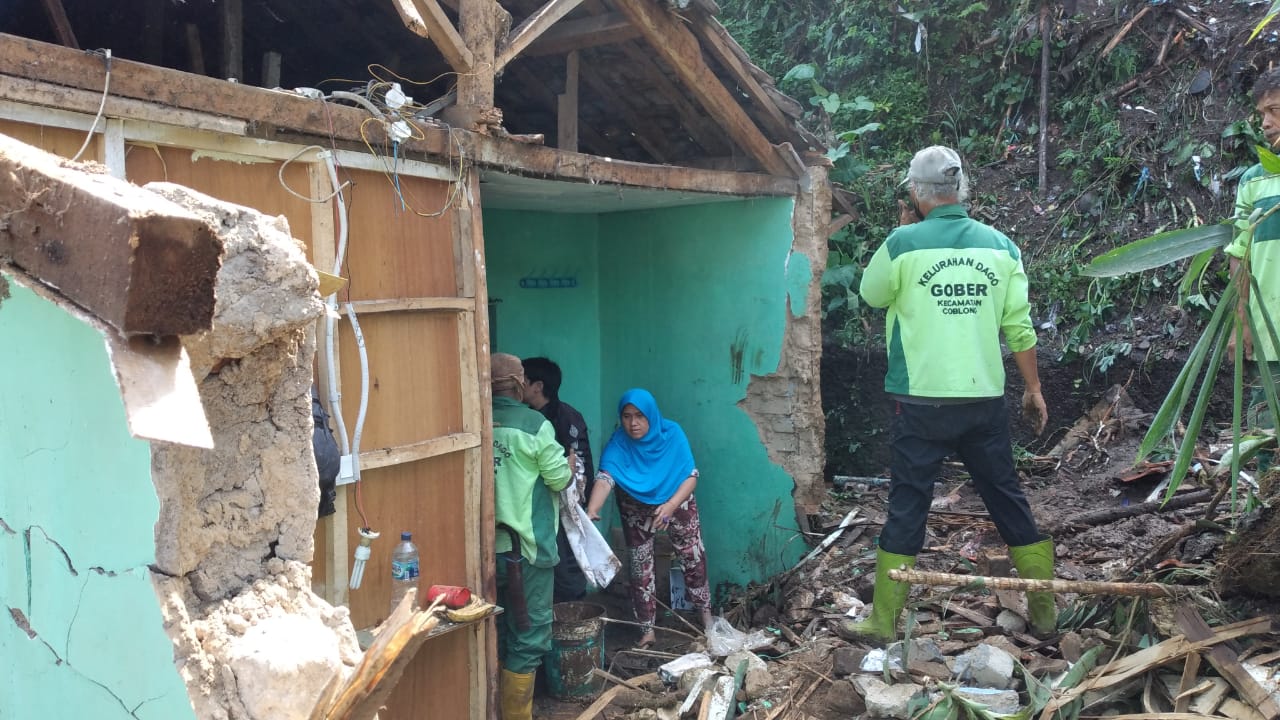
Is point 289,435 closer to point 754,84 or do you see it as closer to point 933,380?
point 933,380

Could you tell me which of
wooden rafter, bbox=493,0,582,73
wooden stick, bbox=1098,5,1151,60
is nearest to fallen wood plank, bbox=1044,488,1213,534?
wooden rafter, bbox=493,0,582,73

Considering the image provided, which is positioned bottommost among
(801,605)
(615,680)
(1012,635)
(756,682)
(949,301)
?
(615,680)

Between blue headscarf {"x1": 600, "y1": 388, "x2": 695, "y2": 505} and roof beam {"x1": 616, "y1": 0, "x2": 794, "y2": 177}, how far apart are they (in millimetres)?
1774

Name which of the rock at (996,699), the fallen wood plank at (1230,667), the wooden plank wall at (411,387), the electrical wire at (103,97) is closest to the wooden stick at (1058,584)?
the fallen wood plank at (1230,667)

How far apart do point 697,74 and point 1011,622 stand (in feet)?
11.3

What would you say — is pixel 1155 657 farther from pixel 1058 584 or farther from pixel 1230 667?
pixel 1058 584

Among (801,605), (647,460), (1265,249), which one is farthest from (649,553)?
(1265,249)

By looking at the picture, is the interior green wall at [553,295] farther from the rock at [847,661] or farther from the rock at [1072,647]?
the rock at [1072,647]

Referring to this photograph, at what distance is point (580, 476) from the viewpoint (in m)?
5.99

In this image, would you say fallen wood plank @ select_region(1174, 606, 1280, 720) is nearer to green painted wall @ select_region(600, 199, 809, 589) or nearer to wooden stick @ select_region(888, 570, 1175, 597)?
wooden stick @ select_region(888, 570, 1175, 597)

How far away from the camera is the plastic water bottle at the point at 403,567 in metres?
4.20

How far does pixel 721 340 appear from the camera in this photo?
22.7 feet

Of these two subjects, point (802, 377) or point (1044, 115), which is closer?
point (802, 377)

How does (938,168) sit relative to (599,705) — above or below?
above
